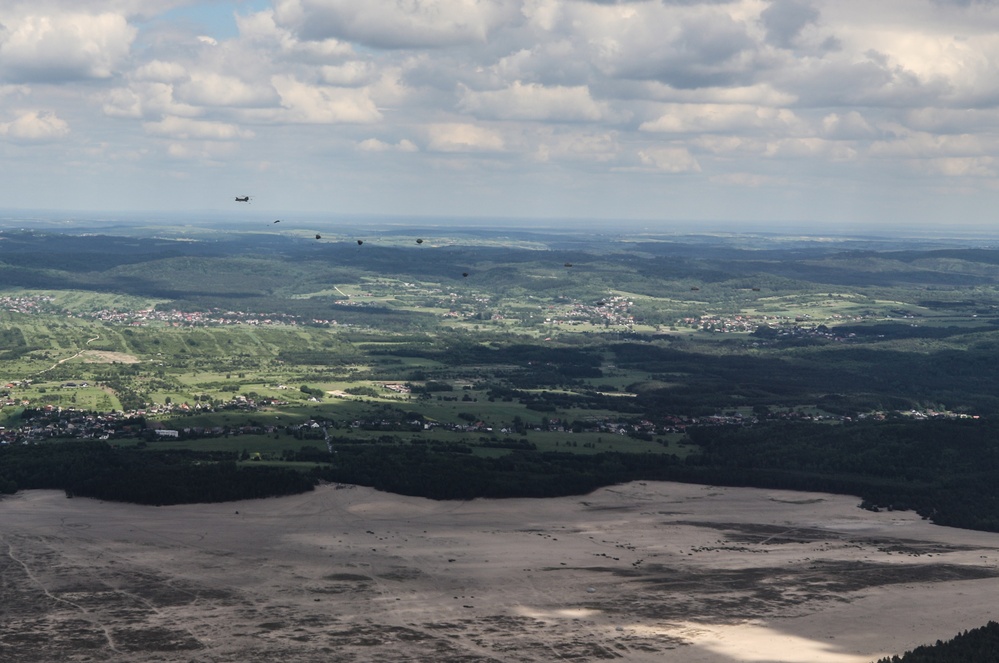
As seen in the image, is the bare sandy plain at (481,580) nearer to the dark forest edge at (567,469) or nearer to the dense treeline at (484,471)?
the dense treeline at (484,471)

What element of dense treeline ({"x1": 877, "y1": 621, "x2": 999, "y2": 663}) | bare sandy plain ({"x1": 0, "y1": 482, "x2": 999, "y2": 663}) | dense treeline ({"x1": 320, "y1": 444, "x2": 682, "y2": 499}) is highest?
dense treeline ({"x1": 320, "y1": 444, "x2": 682, "y2": 499})

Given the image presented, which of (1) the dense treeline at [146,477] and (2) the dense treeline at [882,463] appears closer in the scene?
(1) the dense treeline at [146,477]

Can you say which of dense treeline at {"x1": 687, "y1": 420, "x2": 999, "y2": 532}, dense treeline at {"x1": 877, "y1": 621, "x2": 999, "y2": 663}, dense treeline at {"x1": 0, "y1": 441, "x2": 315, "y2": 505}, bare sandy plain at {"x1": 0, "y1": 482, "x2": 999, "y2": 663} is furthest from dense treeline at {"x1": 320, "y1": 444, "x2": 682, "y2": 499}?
dense treeline at {"x1": 877, "y1": 621, "x2": 999, "y2": 663}

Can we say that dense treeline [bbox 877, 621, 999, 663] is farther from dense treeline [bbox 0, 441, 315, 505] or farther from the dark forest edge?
dense treeline [bbox 0, 441, 315, 505]

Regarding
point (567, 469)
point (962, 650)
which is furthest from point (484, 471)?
point (962, 650)

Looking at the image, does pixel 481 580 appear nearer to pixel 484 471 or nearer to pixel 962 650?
pixel 484 471

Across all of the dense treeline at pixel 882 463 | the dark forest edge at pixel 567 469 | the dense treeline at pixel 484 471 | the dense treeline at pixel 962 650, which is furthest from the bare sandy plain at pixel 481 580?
the dense treeline at pixel 882 463

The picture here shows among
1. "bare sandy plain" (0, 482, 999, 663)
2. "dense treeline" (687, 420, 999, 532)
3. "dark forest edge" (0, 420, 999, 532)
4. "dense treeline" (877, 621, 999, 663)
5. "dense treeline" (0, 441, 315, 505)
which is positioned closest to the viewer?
"dense treeline" (877, 621, 999, 663)
